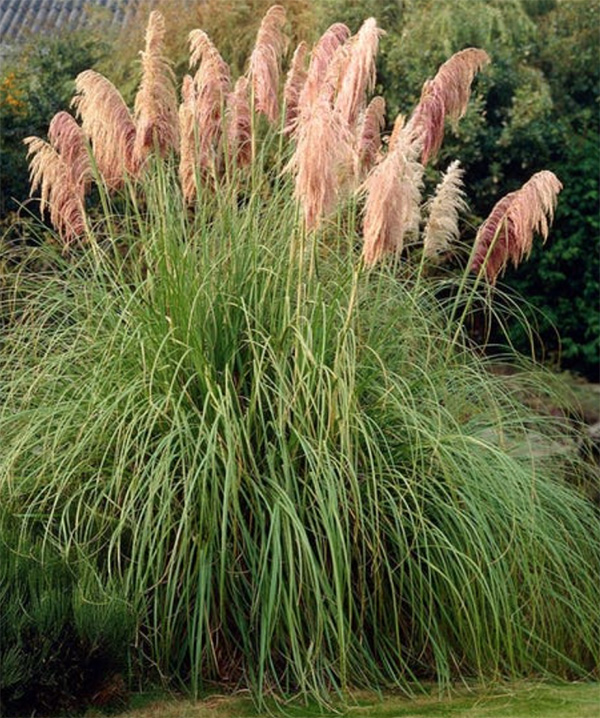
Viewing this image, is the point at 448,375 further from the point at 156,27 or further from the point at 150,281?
the point at 156,27

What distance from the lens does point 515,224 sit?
6090 millimetres

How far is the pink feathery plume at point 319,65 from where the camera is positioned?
5898 mm

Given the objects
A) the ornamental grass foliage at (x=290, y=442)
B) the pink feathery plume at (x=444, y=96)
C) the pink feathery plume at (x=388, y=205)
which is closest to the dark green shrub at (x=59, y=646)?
the ornamental grass foliage at (x=290, y=442)

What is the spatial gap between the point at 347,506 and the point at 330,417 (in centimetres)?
38

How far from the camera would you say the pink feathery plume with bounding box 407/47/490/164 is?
6.05 metres

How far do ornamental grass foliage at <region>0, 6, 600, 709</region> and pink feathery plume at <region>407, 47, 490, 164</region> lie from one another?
14mm

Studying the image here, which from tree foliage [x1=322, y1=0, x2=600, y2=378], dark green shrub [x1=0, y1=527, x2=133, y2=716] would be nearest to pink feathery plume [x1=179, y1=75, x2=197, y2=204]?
dark green shrub [x1=0, y1=527, x2=133, y2=716]

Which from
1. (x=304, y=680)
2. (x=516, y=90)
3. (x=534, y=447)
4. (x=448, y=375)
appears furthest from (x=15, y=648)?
(x=516, y=90)

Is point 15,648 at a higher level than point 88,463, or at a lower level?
lower

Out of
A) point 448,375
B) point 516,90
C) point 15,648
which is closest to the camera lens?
point 15,648

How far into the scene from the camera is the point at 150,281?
591cm

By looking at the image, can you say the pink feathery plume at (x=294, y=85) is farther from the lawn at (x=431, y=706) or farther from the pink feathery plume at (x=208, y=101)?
the lawn at (x=431, y=706)

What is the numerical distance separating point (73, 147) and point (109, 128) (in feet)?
0.89

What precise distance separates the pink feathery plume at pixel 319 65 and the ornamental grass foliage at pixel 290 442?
16 mm
